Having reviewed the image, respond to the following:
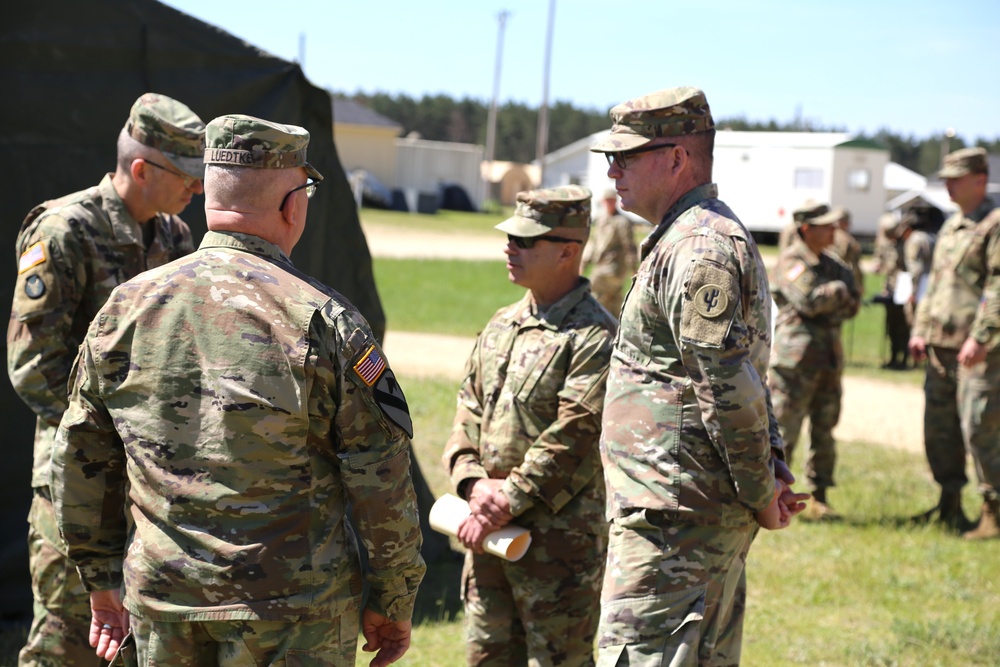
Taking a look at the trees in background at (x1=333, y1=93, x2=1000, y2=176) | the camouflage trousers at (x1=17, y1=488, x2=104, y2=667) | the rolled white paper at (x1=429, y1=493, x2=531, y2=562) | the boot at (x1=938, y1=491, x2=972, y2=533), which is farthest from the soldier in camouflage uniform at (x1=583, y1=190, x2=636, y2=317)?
the trees in background at (x1=333, y1=93, x2=1000, y2=176)

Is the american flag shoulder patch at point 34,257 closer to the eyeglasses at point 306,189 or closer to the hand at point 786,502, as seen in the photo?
the eyeglasses at point 306,189

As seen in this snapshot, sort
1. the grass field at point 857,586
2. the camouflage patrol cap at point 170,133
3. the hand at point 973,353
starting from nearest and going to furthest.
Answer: the camouflage patrol cap at point 170,133
the grass field at point 857,586
the hand at point 973,353

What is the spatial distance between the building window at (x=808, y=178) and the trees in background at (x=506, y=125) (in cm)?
6658

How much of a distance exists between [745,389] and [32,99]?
4.05 m

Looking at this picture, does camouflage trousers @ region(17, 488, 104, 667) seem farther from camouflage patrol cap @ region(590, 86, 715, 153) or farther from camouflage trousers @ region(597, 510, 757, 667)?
camouflage patrol cap @ region(590, 86, 715, 153)

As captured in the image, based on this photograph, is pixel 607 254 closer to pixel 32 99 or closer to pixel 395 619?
pixel 32 99

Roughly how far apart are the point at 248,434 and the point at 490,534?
149 cm

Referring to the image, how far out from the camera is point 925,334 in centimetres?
764

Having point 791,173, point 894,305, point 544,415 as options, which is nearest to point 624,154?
point 544,415

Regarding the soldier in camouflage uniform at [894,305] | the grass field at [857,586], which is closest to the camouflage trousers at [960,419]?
the grass field at [857,586]

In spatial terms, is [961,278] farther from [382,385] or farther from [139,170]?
[382,385]

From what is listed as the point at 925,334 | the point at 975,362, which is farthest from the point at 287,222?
the point at 925,334

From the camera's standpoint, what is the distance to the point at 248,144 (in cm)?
267

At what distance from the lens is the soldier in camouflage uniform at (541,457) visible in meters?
3.86
